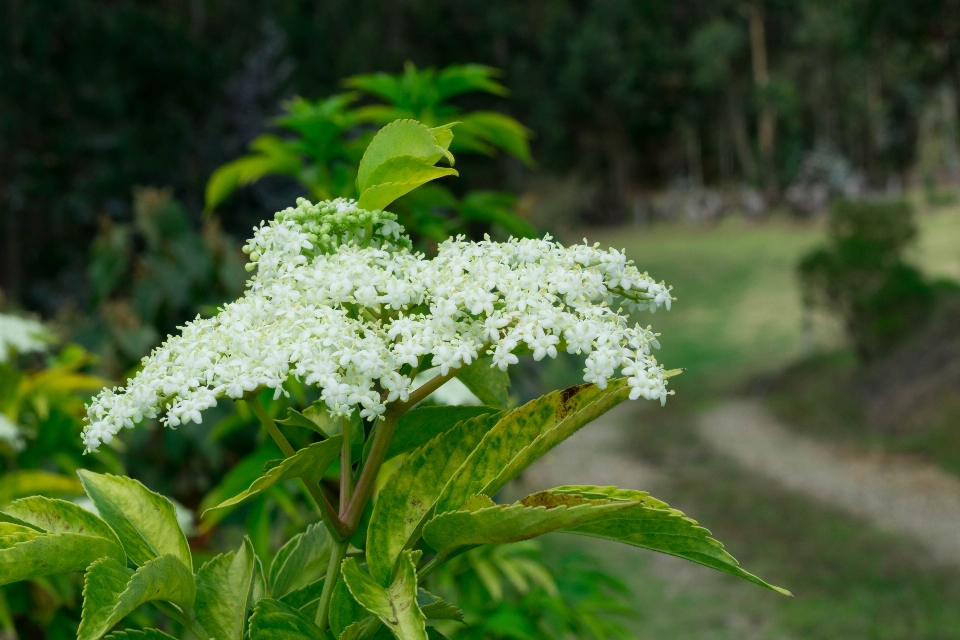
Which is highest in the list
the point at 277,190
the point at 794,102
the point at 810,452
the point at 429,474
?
the point at 794,102

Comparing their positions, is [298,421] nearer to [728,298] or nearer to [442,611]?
[442,611]

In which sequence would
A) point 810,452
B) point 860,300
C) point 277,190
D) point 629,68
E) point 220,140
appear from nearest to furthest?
point 277,190, point 220,140, point 810,452, point 860,300, point 629,68

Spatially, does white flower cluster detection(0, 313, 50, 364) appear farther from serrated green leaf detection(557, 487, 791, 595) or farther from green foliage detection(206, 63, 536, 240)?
serrated green leaf detection(557, 487, 791, 595)

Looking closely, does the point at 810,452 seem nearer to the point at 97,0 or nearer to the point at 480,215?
the point at 480,215

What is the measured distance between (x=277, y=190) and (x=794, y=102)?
892 inches

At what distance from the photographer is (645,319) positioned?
47.2ft

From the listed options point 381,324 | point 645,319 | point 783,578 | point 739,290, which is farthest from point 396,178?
point 739,290

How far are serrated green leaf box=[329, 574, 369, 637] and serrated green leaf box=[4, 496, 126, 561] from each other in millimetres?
208

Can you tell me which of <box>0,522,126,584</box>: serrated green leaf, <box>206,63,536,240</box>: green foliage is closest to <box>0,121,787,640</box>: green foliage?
<box>0,522,126,584</box>: serrated green leaf

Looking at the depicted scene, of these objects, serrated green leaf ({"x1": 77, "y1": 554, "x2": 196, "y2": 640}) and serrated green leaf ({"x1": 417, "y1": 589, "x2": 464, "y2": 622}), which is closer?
serrated green leaf ({"x1": 77, "y1": 554, "x2": 196, "y2": 640})

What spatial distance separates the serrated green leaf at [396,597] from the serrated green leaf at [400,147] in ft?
1.18

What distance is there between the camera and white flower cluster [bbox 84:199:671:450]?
771mm

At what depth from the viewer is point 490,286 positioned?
0.81 meters

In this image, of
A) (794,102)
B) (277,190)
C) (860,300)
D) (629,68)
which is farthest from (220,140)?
A: (794,102)
